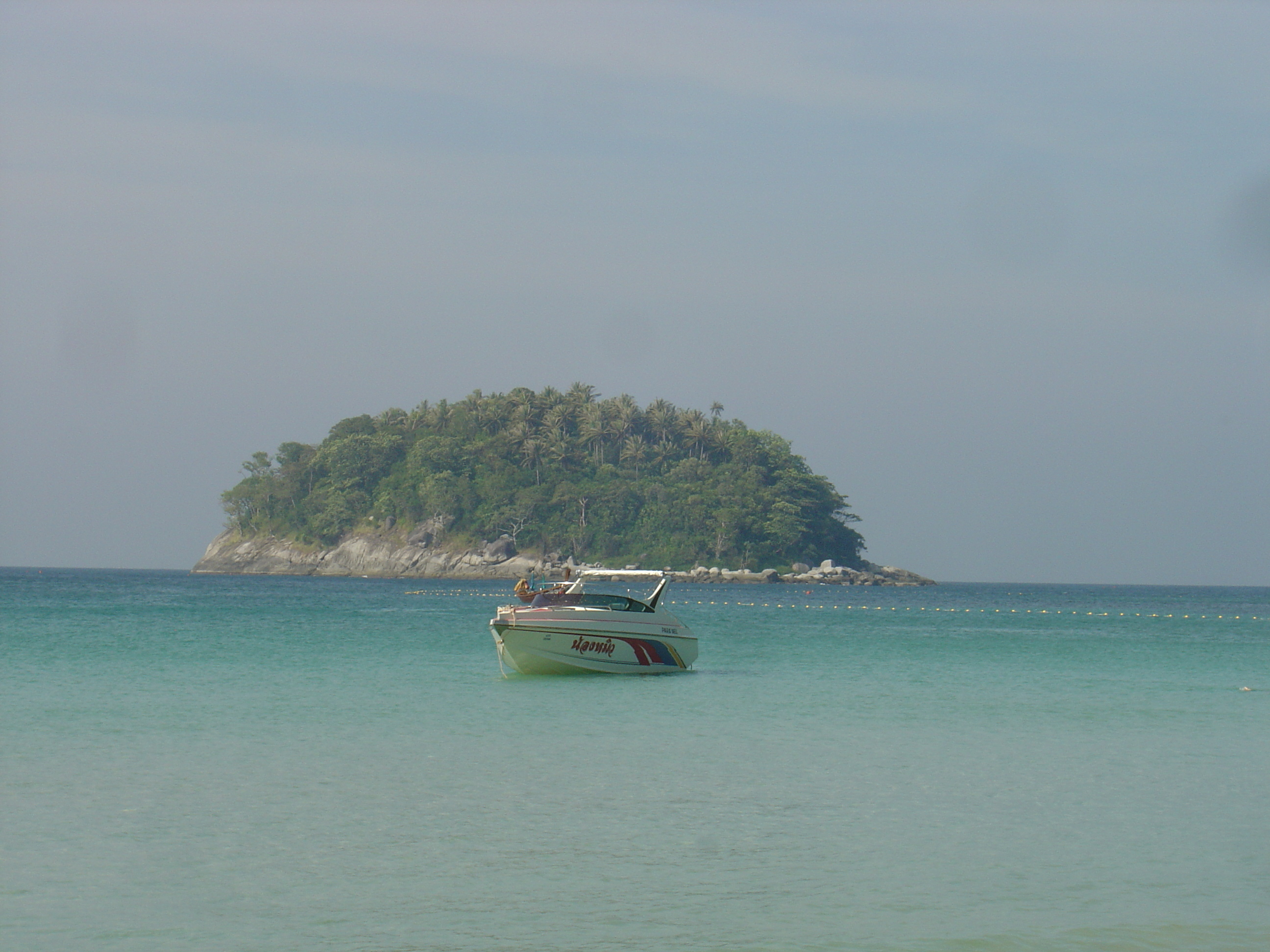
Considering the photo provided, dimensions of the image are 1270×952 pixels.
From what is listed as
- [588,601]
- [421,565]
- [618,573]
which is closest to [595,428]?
[421,565]

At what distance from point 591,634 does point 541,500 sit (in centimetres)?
13449

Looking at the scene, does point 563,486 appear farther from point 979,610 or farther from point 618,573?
point 618,573

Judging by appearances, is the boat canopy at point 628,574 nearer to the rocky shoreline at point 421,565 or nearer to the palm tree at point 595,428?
the rocky shoreline at point 421,565

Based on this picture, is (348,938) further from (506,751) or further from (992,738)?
(992,738)

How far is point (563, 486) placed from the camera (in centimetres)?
16400

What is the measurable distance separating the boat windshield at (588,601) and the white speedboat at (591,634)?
2 cm

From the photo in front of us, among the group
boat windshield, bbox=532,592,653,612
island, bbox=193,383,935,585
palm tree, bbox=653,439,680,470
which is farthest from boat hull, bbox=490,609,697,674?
palm tree, bbox=653,439,680,470

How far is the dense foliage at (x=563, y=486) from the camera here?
160875 millimetres

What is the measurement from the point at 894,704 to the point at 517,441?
148m

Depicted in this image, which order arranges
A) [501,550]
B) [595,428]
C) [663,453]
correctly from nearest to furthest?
[501,550] < [595,428] < [663,453]

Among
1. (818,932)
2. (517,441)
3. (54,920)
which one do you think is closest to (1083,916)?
(818,932)

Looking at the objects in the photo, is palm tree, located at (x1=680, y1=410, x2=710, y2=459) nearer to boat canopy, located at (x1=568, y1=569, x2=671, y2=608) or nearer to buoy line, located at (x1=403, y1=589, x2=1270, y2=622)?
buoy line, located at (x1=403, y1=589, x2=1270, y2=622)

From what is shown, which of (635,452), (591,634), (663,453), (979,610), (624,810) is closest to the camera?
(624,810)

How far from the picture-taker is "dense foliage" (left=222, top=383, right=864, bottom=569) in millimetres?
160875
